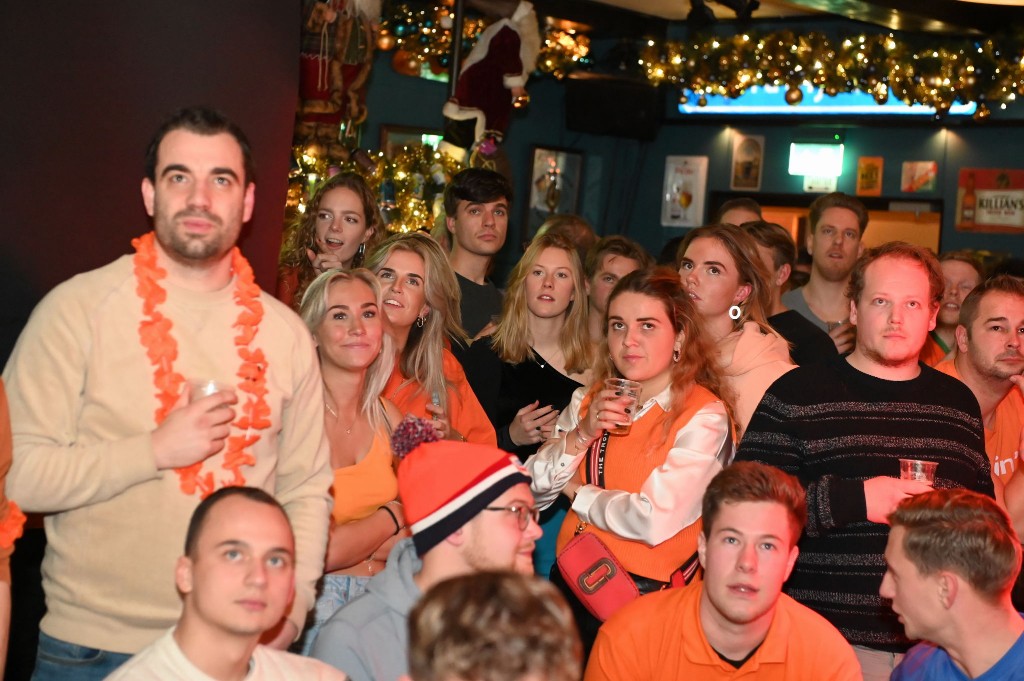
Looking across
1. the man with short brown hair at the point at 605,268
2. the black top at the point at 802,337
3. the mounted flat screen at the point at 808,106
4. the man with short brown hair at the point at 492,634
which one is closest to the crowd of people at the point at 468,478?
the man with short brown hair at the point at 492,634

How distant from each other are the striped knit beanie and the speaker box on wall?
7.09 meters

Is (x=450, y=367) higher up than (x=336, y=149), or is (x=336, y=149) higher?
(x=336, y=149)

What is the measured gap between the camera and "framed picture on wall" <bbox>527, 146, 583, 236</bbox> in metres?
9.70

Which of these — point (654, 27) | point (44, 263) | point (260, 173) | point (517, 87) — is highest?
point (654, 27)

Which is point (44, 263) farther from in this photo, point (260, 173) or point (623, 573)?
point (623, 573)

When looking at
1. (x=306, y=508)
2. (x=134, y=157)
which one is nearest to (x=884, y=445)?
(x=306, y=508)

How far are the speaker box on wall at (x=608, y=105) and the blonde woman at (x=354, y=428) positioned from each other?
6.29 meters

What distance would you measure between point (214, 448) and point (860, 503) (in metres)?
1.57

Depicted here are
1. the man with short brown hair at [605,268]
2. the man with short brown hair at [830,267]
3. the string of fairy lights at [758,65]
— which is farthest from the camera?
the string of fairy lights at [758,65]

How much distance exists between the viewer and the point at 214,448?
2.36 m

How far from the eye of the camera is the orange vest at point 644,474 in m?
3.35

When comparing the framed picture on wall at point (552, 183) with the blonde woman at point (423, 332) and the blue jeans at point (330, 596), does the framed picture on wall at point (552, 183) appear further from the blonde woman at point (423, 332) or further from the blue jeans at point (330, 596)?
the blue jeans at point (330, 596)

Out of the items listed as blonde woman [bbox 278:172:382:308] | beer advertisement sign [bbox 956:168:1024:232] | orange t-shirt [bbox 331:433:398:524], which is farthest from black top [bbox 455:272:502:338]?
beer advertisement sign [bbox 956:168:1024:232]

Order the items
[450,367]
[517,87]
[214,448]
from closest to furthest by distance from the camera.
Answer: [214,448]
[450,367]
[517,87]
